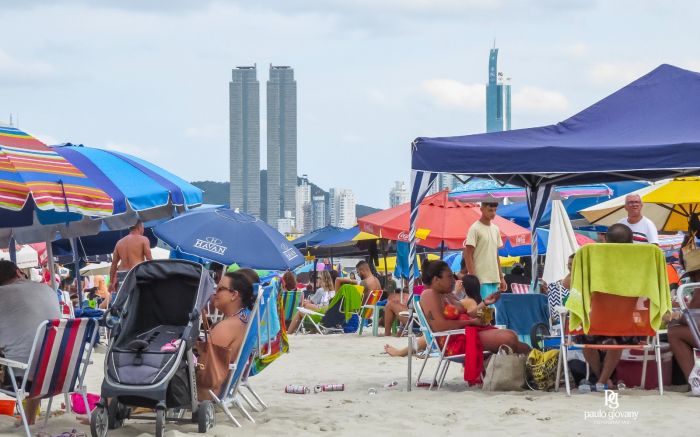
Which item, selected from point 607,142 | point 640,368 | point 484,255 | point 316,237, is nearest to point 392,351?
point 484,255

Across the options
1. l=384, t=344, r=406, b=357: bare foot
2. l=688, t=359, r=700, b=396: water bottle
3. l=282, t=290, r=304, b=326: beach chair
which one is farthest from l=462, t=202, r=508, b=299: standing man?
l=282, t=290, r=304, b=326: beach chair

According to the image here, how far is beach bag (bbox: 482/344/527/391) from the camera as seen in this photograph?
7891mm

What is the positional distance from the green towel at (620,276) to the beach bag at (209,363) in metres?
2.34

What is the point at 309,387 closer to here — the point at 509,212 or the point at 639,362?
the point at 639,362

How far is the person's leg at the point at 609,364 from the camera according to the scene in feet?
24.8

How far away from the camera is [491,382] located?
7.92 metres

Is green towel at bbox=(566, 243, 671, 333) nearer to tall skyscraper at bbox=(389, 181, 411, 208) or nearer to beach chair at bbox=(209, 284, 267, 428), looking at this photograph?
beach chair at bbox=(209, 284, 267, 428)

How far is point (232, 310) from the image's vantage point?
657 cm

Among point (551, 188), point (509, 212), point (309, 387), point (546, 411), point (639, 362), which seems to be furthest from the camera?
point (509, 212)

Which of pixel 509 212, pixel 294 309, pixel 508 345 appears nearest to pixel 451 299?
pixel 508 345

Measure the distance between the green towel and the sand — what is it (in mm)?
578

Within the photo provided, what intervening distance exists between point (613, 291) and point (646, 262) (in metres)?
0.28

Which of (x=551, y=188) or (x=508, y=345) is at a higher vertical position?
(x=551, y=188)

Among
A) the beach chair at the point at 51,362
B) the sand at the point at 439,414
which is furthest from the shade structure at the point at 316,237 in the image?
the beach chair at the point at 51,362
